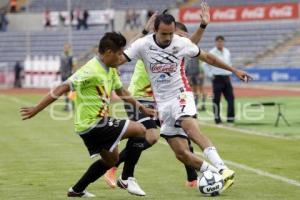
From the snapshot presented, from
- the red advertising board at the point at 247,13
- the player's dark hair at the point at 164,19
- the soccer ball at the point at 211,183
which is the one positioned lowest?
the red advertising board at the point at 247,13

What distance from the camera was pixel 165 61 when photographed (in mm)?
10477

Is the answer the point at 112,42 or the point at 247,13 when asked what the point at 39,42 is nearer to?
the point at 247,13

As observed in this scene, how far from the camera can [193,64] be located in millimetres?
28031

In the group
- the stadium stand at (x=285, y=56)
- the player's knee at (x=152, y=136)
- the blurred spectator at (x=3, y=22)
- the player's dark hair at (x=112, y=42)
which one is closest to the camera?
the player's dark hair at (x=112, y=42)

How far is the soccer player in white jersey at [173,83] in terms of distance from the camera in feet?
34.0

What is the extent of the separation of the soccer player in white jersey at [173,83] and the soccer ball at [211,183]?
0.69ft

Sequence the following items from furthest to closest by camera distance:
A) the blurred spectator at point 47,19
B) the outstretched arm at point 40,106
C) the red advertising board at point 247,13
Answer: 1. the blurred spectator at point 47,19
2. the red advertising board at point 247,13
3. the outstretched arm at point 40,106

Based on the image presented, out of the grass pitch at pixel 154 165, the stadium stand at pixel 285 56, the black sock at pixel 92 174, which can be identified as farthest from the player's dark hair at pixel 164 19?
the stadium stand at pixel 285 56

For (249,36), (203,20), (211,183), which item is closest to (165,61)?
(203,20)

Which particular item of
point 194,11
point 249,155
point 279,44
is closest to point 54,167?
point 249,155

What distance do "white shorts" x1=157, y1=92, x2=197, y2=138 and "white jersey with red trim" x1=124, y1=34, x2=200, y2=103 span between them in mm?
65

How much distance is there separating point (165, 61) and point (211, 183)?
1.47 meters

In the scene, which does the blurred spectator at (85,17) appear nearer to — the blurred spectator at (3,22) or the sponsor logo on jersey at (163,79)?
the blurred spectator at (3,22)

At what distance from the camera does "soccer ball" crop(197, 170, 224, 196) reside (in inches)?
397
